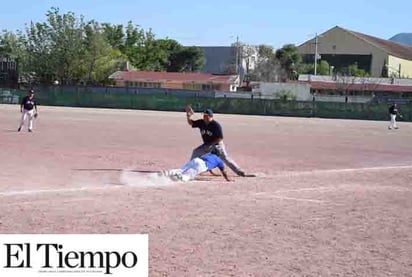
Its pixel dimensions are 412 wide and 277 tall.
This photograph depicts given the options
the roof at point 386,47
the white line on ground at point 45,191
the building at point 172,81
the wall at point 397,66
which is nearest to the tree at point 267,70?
the roof at point 386,47

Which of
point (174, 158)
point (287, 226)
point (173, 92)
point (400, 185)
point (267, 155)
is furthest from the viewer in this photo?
point (173, 92)

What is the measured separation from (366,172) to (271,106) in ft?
152

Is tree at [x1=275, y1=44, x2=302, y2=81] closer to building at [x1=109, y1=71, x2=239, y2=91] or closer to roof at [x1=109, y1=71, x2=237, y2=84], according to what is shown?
roof at [x1=109, y1=71, x2=237, y2=84]

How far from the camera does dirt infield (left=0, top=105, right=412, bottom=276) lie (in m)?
7.33

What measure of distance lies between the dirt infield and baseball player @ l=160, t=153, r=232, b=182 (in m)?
0.28

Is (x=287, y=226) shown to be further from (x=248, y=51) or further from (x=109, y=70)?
(x=248, y=51)

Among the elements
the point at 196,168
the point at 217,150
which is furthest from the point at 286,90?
the point at 196,168

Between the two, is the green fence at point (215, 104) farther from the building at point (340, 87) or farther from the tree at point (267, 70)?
the tree at point (267, 70)

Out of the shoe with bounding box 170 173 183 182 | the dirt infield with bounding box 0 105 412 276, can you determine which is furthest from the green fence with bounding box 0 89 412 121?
the shoe with bounding box 170 173 183 182

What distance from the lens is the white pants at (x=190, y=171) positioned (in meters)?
13.6

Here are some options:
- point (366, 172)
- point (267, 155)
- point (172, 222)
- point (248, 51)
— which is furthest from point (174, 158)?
point (248, 51)

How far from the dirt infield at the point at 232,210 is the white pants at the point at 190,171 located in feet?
0.88

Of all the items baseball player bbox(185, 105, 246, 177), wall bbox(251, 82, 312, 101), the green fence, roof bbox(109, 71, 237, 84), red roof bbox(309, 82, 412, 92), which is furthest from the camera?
roof bbox(109, 71, 237, 84)

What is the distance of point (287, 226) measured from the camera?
9125 mm
